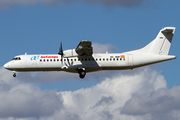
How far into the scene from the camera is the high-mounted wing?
35.3 m

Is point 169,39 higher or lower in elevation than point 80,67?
higher

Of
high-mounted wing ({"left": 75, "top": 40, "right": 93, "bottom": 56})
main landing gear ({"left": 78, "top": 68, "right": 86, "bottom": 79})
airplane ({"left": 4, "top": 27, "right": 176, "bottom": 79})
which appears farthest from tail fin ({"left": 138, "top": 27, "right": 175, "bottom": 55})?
main landing gear ({"left": 78, "top": 68, "right": 86, "bottom": 79})

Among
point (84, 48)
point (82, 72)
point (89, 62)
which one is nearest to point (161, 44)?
point (89, 62)

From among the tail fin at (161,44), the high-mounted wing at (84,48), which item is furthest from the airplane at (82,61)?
the tail fin at (161,44)

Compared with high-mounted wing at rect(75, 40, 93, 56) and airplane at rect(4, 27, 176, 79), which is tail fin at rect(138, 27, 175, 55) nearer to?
airplane at rect(4, 27, 176, 79)

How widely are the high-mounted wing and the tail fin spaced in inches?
251

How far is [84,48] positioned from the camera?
36.4 m

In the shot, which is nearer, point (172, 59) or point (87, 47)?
point (87, 47)

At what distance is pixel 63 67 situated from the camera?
37781 millimetres

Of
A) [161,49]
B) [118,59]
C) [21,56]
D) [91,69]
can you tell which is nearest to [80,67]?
[91,69]

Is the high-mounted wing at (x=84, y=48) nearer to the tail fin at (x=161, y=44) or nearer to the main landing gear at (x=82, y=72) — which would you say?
the main landing gear at (x=82, y=72)

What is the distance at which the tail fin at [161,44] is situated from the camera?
39156 millimetres

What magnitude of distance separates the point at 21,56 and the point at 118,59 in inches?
430

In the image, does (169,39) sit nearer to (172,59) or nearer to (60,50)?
(172,59)
